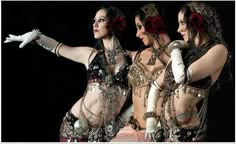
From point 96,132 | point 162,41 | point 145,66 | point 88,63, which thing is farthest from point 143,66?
point 96,132

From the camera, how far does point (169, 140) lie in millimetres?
4895

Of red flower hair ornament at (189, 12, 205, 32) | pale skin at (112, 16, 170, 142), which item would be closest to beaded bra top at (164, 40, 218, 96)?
red flower hair ornament at (189, 12, 205, 32)

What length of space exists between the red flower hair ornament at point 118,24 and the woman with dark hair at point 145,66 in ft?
0.93

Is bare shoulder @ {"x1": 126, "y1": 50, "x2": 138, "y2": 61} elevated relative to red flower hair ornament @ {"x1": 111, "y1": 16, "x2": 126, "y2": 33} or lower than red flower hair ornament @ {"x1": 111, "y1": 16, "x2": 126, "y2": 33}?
lower

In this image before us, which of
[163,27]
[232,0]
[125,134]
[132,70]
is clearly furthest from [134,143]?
[232,0]

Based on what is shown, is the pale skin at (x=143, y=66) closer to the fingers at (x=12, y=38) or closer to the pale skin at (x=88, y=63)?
→ the pale skin at (x=88, y=63)

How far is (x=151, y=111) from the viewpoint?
487 centimetres

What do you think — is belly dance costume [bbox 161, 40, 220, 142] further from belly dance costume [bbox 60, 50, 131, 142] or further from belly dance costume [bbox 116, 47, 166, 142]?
belly dance costume [bbox 60, 50, 131, 142]

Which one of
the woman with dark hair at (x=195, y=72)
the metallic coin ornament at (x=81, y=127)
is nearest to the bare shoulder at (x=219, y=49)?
the woman with dark hair at (x=195, y=72)

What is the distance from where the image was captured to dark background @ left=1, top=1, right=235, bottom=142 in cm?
Answer: 593

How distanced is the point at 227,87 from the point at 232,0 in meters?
0.71

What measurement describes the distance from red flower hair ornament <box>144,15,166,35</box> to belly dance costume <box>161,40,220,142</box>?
399mm

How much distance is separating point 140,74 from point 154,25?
0.36 m

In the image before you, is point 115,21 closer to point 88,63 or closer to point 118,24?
point 118,24
